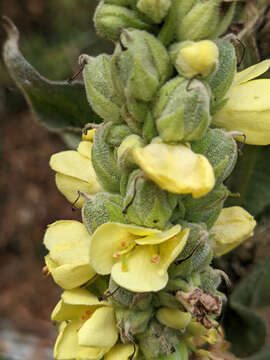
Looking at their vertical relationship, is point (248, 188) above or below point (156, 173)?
below

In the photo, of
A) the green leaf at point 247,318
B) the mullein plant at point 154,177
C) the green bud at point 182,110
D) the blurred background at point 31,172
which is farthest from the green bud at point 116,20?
the blurred background at point 31,172

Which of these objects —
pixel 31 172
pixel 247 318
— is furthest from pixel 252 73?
pixel 31 172

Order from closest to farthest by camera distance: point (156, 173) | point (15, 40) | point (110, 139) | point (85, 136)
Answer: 1. point (156, 173)
2. point (110, 139)
3. point (85, 136)
4. point (15, 40)

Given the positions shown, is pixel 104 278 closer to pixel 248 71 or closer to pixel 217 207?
pixel 217 207

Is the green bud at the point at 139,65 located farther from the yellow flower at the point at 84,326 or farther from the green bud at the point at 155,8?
the yellow flower at the point at 84,326

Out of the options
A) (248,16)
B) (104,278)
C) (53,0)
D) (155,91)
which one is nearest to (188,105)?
(155,91)

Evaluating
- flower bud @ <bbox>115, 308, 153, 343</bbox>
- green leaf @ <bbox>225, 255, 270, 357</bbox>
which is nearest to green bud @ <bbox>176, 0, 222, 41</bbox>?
flower bud @ <bbox>115, 308, 153, 343</bbox>
